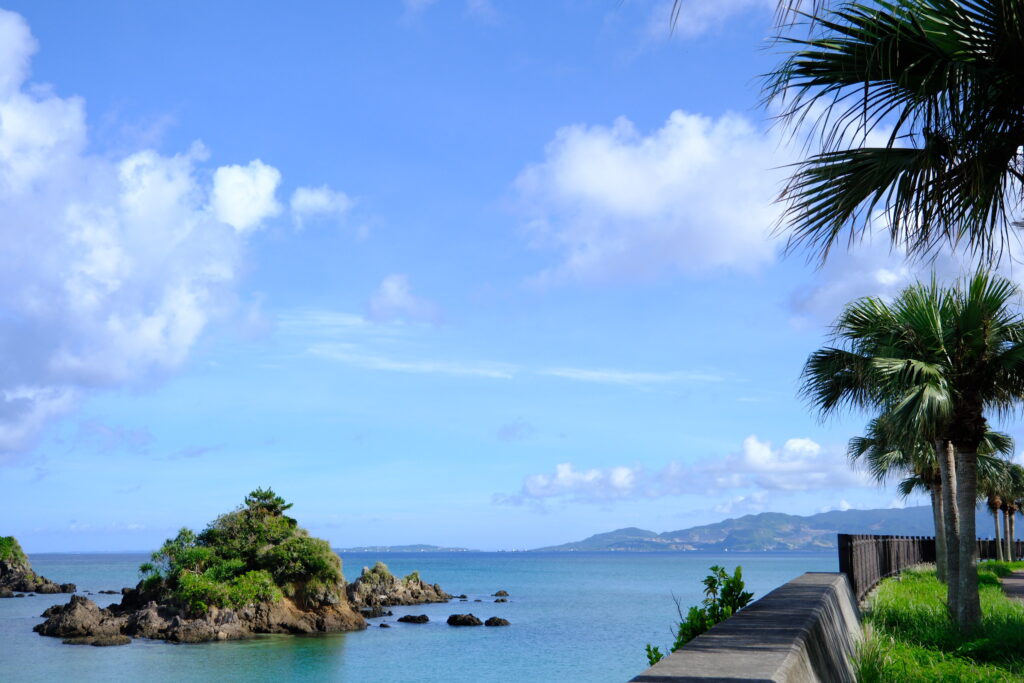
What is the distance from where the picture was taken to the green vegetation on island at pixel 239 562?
45.7 metres

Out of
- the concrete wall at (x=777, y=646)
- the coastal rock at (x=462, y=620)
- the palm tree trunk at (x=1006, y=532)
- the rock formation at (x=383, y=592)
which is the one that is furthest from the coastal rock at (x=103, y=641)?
the palm tree trunk at (x=1006, y=532)

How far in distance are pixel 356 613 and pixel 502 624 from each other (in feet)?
45.1

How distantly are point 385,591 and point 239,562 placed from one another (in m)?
31.0

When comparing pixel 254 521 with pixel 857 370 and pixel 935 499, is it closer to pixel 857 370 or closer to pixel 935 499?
pixel 935 499

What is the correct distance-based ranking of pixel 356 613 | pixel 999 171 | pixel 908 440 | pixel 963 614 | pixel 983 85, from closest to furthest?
pixel 983 85 → pixel 999 171 → pixel 963 614 → pixel 908 440 → pixel 356 613

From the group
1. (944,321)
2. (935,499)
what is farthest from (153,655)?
(944,321)

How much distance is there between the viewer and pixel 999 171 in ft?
25.0

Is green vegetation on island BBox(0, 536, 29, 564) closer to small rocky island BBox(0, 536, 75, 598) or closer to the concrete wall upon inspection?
small rocky island BBox(0, 536, 75, 598)

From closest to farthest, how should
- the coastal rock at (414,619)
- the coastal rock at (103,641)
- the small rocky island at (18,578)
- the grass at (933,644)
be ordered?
the grass at (933,644), the coastal rock at (103,641), the coastal rock at (414,619), the small rocky island at (18,578)

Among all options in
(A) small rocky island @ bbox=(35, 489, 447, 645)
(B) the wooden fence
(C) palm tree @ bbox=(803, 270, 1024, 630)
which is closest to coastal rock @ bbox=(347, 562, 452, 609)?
(A) small rocky island @ bbox=(35, 489, 447, 645)

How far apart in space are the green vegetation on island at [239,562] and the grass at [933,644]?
112 feet

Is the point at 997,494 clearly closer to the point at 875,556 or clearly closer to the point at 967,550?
the point at 875,556

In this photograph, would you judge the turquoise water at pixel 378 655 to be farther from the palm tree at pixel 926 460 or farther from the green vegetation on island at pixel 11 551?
the green vegetation on island at pixel 11 551

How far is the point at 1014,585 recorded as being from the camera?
1126 inches
